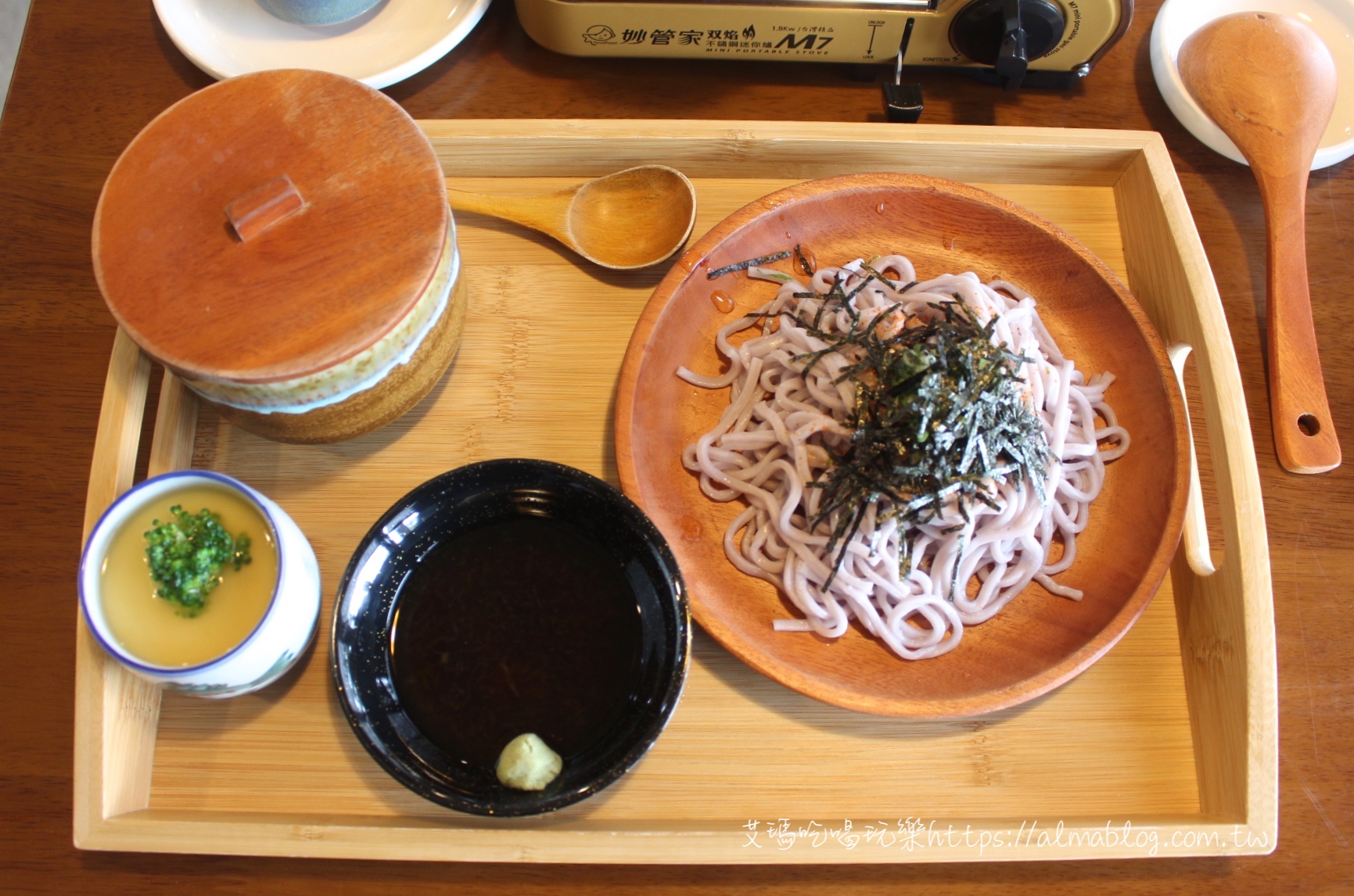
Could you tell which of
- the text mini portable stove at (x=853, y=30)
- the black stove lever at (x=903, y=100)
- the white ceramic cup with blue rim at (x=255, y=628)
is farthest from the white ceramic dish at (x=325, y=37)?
the white ceramic cup with blue rim at (x=255, y=628)

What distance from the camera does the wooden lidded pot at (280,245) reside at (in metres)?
1.39

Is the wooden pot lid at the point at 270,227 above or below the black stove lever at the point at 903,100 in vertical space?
below

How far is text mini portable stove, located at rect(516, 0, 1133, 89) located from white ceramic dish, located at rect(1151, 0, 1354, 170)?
23 cm

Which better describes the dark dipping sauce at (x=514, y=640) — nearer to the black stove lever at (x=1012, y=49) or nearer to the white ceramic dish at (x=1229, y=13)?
the black stove lever at (x=1012, y=49)

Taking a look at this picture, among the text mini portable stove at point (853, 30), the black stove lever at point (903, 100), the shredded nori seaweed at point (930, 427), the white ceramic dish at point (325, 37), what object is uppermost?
the text mini portable stove at point (853, 30)

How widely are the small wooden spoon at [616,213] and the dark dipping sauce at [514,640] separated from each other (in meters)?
0.63

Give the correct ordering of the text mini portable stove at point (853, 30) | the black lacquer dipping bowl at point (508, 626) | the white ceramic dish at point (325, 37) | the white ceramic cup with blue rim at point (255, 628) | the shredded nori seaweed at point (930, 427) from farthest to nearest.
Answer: the white ceramic dish at point (325, 37)
the text mini portable stove at point (853, 30)
the shredded nori seaweed at point (930, 427)
the black lacquer dipping bowl at point (508, 626)
the white ceramic cup with blue rim at point (255, 628)

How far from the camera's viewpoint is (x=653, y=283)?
6.43 feet

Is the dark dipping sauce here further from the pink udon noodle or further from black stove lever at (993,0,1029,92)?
black stove lever at (993,0,1029,92)

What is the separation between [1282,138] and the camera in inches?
79.4

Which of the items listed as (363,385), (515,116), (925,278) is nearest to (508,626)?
(363,385)

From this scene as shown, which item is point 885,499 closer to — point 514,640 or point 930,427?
point 930,427

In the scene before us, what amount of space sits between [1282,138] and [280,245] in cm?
214

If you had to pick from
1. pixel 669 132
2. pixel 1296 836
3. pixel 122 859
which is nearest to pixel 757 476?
pixel 669 132
